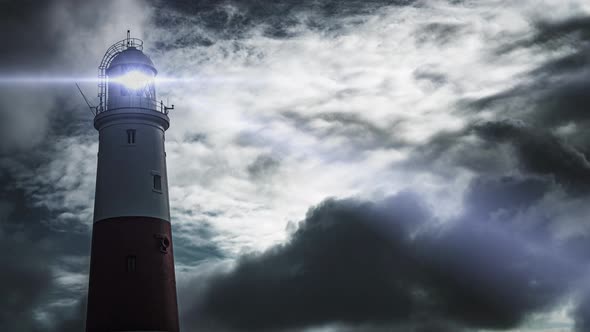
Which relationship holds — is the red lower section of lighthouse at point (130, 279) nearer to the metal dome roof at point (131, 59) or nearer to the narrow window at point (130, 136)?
the narrow window at point (130, 136)

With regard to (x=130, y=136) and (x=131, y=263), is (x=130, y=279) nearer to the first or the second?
(x=131, y=263)

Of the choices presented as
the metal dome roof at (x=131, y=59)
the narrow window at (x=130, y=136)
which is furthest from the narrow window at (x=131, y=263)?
the metal dome roof at (x=131, y=59)

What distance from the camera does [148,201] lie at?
39688mm

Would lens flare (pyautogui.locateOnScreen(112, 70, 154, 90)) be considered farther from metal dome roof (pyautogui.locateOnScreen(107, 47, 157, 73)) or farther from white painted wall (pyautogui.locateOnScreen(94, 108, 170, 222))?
white painted wall (pyautogui.locateOnScreen(94, 108, 170, 222))

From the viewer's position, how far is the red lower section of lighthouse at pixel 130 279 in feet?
123

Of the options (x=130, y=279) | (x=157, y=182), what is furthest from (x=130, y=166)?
(x=130, y=279)

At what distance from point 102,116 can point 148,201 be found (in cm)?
584

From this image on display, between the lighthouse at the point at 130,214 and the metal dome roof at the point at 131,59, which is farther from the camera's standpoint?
the metal dome roof at the point at 131,59

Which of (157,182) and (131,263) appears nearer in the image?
(131,263)

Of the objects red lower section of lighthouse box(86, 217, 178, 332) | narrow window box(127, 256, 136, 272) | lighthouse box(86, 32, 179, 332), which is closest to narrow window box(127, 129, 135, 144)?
lighthouse box(86, 32, 179, 332)

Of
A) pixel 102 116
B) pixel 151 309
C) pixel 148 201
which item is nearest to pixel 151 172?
pixel 148 201

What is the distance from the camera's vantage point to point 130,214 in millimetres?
39031

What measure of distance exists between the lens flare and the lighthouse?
0.20ft

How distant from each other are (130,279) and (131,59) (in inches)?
529
